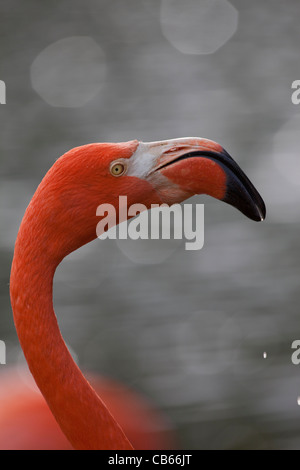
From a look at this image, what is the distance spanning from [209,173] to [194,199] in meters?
3.76

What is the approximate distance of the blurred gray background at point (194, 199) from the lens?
4047 mm

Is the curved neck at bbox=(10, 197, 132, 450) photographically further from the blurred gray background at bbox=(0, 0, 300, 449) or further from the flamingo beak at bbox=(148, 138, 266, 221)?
the blurred gray background at bbox=(0, 0, 300, 449)

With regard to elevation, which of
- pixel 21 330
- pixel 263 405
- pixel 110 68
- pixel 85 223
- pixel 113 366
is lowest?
pixel 21 330

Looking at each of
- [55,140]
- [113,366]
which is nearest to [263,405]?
[113,366]

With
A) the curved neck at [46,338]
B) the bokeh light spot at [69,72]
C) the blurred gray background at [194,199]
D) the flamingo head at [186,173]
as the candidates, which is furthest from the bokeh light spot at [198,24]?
the curved neck at [46,338]

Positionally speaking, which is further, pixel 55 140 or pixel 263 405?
pixel 55 140

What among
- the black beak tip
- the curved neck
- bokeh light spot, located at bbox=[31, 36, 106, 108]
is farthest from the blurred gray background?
the black beak tip

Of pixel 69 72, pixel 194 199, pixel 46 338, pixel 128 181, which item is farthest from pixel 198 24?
pixel 46 338

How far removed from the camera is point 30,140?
6.31 m

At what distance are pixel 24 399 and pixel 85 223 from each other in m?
1.27

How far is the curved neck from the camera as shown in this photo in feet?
5.77

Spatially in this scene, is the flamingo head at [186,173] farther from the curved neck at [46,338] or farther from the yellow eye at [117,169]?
the curved neck at [46,338]

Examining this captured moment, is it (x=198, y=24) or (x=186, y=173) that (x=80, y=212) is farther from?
(x=198, y=24)

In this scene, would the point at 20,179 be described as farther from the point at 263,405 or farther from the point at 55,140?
the point at 263,405
